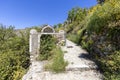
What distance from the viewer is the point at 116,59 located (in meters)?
8.54

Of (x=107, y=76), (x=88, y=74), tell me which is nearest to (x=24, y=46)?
(x=88, y=74)

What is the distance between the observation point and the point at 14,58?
46.2 ft

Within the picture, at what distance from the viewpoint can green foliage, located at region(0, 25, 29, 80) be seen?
12898mm

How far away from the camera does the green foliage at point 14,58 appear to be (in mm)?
12898

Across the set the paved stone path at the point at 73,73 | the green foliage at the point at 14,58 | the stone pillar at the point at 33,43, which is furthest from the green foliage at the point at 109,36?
the green foliage at the point at 14,58

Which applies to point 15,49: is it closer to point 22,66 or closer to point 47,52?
point 22,66

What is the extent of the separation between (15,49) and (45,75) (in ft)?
19.6

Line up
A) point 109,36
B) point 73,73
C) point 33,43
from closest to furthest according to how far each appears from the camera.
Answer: point 109,36, point 73,73, point 33,43

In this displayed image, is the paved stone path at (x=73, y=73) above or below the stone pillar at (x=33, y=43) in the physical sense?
below

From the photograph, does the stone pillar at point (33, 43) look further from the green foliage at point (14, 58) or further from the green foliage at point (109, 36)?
the green foliage at point (109, 36)

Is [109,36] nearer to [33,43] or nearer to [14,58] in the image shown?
[33,43]

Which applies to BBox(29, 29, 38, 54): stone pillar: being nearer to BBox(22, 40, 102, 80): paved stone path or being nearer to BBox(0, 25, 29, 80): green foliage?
BBox(0, 25, 29, 80): green foliage

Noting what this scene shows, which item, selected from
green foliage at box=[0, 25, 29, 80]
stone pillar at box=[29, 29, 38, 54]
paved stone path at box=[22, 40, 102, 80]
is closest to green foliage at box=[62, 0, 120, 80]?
paved stone path at box=[22, 40, 102, 80]

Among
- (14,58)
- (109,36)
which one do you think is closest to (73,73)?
(109,36)
